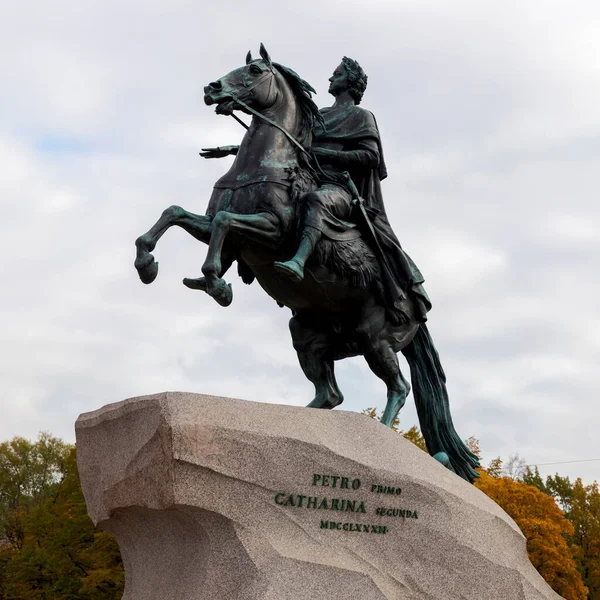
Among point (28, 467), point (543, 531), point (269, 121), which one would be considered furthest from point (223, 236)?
point (28, 467)

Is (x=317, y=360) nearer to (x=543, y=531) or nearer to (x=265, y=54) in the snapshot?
(x=265, y=54)

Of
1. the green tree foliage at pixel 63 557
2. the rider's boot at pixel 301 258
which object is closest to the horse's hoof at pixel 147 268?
the rider's boot at pixel 301 258

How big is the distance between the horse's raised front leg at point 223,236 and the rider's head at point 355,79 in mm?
2411

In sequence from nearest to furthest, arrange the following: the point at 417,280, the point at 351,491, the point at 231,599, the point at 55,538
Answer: the point at 231,599 < the point at 351,491 < the point at 417,280 < the point at 55,538

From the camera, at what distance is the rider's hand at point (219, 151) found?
33.1 ft

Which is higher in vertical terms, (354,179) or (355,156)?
(355,156)

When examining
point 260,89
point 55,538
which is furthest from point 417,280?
point 55,538

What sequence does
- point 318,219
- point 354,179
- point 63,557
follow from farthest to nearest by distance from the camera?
point 63,557 < point 354,179 < point 318,219

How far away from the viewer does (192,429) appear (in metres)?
7.16

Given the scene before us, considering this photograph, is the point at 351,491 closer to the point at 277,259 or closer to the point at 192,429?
the point at 192,429

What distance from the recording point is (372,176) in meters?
10.2

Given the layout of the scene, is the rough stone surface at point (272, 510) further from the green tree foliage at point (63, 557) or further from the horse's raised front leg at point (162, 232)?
the green tree foliage at point (63, 557)

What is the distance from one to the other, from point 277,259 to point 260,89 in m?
1.64

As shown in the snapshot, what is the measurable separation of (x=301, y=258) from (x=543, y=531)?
16237 millimetres
